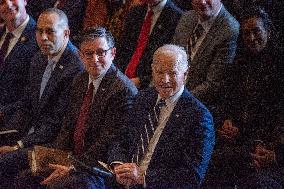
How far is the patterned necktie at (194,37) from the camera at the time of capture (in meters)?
4.77

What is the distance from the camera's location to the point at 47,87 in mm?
4543

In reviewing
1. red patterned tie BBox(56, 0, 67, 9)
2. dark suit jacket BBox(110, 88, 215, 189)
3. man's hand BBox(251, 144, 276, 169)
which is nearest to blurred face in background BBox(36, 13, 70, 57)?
red patterned tie BBox(56, 0, 67, 9)

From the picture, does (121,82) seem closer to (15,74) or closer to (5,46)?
(15,74)

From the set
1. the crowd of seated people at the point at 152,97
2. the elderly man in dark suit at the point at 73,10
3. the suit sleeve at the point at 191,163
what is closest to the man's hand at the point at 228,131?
the crowd of seated people at the point at 152,97

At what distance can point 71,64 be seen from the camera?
455cm

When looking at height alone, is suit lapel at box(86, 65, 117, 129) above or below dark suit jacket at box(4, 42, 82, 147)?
above

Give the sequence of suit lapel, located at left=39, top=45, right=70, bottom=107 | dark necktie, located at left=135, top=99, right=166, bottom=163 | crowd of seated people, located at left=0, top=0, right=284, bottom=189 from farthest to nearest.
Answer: suit lapel, located at left=39, top=45, right=70, bottom=107, dark necktie, located at left=135, top=99, right=166, bottom=163, crowd of seated people, located at left=0, top=0, right=284, bottom=189

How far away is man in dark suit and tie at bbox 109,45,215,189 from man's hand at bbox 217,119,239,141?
784 mm

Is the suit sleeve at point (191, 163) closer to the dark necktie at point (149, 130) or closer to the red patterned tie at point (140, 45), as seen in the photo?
the dark necktie at point (149, 130)

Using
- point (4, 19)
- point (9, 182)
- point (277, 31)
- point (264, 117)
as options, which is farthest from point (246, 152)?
point (4, 19)

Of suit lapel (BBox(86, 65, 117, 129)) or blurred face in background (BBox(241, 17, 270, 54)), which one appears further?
blurred face in background (BBox(241, 17, 270, 54))

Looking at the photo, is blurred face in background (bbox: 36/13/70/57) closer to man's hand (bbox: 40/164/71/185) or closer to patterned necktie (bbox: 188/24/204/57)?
patterned necktie (bbox: 188/24/204/57)

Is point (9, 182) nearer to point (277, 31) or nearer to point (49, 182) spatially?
point (49, 182)

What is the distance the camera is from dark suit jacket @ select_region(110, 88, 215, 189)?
3488mm
